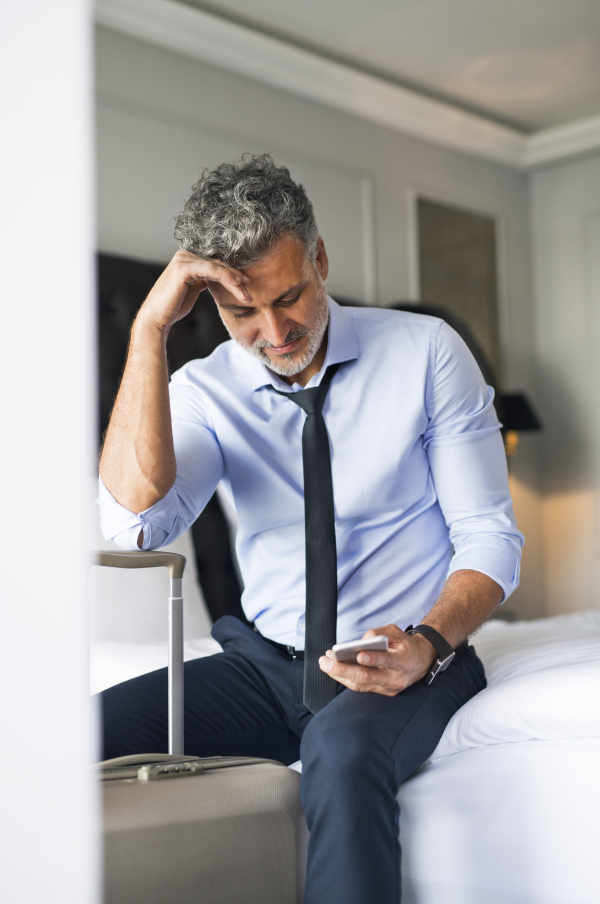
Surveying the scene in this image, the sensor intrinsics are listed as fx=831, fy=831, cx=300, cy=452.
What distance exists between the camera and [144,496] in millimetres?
1278

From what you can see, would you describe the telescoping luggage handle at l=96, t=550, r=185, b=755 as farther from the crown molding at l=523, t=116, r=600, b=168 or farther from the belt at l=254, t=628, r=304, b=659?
the crown molding at l=523, t=116, r=600, b=168

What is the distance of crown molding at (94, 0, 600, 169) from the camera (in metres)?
2.92

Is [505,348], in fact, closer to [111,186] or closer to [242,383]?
[111,186]

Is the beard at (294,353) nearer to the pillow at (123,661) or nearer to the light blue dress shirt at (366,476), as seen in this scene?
the light blue dress shirt at (366,476)

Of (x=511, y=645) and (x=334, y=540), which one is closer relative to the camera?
(x=334, y=540)

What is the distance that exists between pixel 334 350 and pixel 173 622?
53cm

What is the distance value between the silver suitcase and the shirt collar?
638 millimetres

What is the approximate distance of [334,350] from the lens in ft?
4.64

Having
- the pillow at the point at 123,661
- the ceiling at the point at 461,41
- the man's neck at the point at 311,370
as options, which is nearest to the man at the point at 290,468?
the man's neck at the point at 311,370

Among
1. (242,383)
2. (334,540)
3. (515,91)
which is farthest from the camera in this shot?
(515,91)

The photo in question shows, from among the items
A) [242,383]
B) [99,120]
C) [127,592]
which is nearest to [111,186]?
[99,120]

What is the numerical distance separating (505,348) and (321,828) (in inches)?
147

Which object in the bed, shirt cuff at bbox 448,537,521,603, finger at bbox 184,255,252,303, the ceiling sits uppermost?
the ceiling

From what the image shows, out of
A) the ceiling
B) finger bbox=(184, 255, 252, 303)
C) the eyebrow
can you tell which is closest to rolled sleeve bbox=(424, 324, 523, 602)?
the eyebrow
